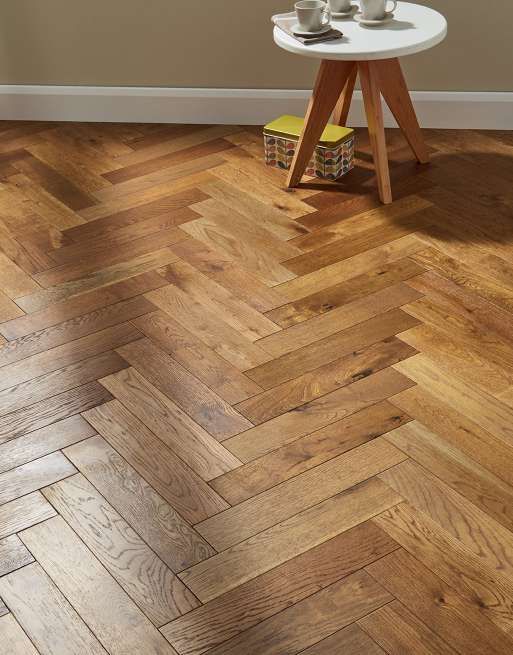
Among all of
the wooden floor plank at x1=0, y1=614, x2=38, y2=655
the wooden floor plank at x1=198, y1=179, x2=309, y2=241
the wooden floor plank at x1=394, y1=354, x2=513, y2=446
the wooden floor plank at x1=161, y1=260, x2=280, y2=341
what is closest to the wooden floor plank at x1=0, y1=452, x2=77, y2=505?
the wooden floor plank at x1=0, y1=614, x2=38, y2=655

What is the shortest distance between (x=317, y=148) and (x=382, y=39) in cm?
44

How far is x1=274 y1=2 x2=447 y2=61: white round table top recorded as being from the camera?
289 cm

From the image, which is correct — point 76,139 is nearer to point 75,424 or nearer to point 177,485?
point 75,424

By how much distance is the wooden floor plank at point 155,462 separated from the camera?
207 centimetres

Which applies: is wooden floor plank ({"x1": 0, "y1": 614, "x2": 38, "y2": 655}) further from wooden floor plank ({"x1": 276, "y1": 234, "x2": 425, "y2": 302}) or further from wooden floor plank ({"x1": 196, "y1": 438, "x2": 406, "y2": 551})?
wooden floor plank ({"x1": 276, "y1": 234, "x2": 425, "y2": 302})

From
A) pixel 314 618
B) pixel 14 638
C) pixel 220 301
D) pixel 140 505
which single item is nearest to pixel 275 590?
pixel 314 618

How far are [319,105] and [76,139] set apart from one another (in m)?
0.99

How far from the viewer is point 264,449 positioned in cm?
220

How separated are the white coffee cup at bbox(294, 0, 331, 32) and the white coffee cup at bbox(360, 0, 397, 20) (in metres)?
Result: 0.12

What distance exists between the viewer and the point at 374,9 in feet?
9.93

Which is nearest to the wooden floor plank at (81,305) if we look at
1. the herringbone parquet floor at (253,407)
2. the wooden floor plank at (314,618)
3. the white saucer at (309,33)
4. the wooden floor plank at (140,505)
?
the herringbone parquet floor at (253,407)

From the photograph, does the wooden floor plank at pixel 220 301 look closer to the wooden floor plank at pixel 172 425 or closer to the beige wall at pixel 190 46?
the wooden floor plank at pixel 172 425

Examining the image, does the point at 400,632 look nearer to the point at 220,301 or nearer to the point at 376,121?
the point at 220,301

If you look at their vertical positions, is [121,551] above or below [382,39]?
below
